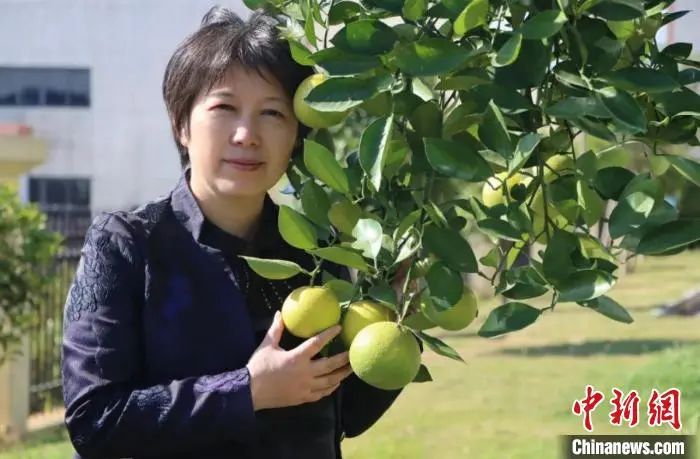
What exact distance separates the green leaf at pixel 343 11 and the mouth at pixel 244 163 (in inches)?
9.7

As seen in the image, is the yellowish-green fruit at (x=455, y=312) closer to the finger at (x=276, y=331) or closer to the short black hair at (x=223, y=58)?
the finger at (x=276, y=331)

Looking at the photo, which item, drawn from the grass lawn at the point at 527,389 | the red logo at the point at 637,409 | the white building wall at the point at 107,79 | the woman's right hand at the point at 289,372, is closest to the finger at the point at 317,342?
the woman's right hand at the point at 289,372

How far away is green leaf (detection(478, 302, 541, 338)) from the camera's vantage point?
40.2 inches

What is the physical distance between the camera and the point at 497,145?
1.01 m

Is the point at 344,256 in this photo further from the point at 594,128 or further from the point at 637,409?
the point at 637,409

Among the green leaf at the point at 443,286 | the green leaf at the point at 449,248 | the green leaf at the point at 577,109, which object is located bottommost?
the green leaf at the point at 443,286

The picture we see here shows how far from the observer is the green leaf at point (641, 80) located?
100 centimetres

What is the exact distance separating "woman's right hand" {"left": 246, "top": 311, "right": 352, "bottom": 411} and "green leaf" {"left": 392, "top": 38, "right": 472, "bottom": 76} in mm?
325

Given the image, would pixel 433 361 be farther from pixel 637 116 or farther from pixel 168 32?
pixel 168 32

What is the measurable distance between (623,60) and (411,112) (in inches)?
8.6

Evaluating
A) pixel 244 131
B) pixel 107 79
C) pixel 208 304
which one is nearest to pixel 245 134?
pixel 244 131

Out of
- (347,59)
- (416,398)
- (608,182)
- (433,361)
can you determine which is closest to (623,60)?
(608,182)

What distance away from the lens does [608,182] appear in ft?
3.55

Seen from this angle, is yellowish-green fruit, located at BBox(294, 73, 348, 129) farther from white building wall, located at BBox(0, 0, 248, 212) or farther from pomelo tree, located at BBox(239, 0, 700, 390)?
white building wall, located at BBox(0, 0, 248, 212)
